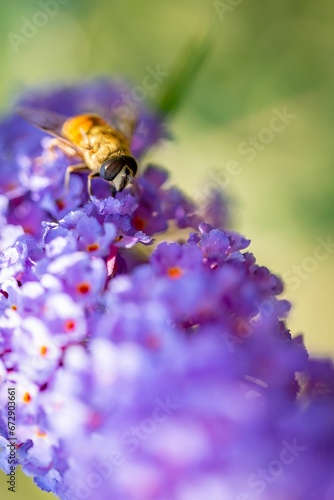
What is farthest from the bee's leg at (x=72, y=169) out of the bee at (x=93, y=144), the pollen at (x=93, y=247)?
the pollen at (x=93, y=247)

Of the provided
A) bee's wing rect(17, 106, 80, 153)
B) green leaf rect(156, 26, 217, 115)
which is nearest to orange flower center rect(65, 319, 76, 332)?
bee's wing rect(17, 106, 80, 153)

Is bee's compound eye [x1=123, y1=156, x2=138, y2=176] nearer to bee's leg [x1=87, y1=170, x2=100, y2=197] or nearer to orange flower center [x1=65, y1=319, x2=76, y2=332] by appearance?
bee's leg [x1=87, y1=170, x2=100, y2=197]

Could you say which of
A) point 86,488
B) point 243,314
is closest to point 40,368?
point 86,488

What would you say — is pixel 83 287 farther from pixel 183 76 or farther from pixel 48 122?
pixel 183 76

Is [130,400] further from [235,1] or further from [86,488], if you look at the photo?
[235,1]

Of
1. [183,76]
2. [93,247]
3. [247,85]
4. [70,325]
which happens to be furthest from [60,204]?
[247,85]

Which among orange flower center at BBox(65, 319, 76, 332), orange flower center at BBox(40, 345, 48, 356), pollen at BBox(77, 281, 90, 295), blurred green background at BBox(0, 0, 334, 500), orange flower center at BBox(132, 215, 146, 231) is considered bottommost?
blurred green background at BBox(0, 0, 334, 500)

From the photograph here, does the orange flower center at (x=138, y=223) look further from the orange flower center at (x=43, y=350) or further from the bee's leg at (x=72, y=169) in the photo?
the orange flower center at (x=43, y=350)

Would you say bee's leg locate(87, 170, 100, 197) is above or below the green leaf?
below
